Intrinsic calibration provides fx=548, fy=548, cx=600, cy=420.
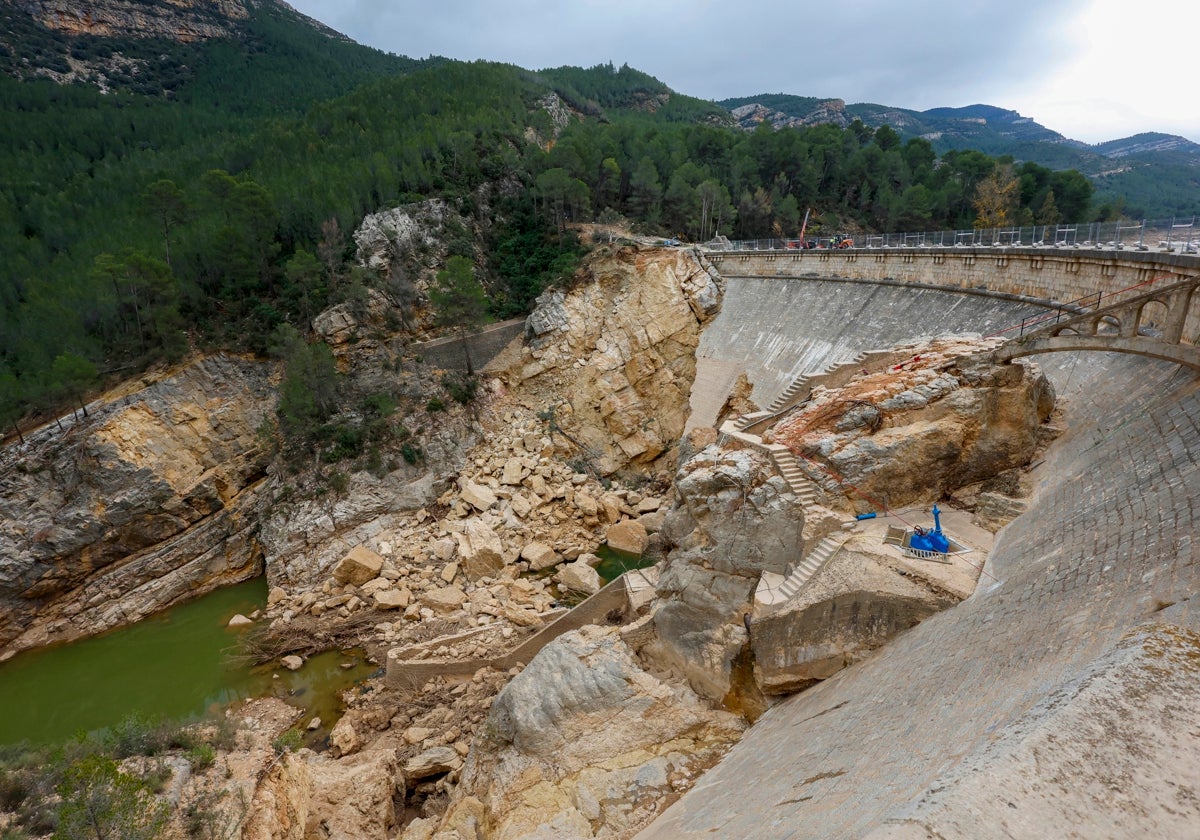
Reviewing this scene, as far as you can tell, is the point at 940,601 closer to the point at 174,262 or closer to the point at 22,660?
the point at 22,660

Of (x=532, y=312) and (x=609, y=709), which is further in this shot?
(x=532, y=312)

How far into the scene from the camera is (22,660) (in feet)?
78.6

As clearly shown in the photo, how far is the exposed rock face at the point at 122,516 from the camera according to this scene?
25.1 m

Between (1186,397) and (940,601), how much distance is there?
300 inches

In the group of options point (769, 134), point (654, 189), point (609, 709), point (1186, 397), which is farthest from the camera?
point (769, 134)

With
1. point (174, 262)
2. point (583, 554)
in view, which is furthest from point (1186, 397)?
point (174, 262)

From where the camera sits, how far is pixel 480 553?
24.5 meters

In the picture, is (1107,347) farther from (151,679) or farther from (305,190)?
(305,190)

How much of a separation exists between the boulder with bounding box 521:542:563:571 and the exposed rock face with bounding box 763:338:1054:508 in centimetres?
1364

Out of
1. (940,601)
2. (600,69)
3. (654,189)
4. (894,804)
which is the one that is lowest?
(940,601)

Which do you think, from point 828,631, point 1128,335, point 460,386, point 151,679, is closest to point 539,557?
point 460,386

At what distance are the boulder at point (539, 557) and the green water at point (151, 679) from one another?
762 centimetres

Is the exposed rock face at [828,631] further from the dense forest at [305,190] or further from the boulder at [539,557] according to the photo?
the dense forest at [305,190]

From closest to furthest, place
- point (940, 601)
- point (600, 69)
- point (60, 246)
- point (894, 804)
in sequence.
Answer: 1. point (894, 804)
2. point (940, 601)
3. point (60, 246)
4. point (600, 69)
